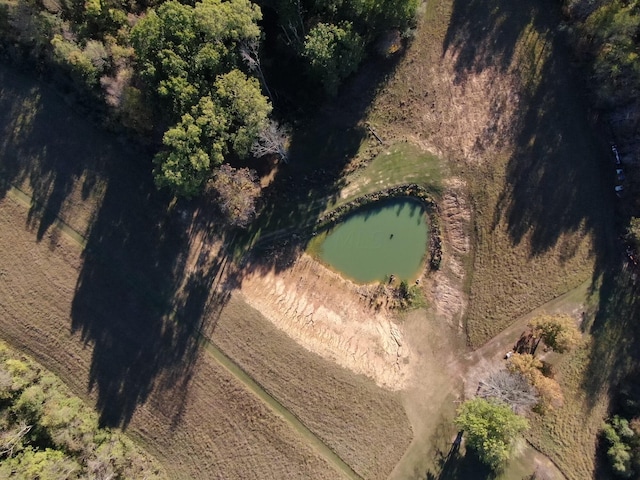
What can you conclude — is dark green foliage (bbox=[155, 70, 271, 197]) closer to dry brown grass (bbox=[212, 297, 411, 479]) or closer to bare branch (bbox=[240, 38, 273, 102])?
bare branch (bbox=[240, 38, 273, 102])

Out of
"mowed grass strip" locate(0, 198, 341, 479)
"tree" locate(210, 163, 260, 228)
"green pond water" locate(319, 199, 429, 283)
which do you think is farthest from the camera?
"green pond water" locate(319, 199, 429, 283)

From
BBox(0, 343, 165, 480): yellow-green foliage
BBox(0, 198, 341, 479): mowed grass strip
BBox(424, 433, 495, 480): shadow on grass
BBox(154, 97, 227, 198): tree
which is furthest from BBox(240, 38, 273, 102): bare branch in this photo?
BBox(424, 433, 495, 480): shadow on grass

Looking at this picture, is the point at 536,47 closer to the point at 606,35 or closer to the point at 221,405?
the point at 606,35

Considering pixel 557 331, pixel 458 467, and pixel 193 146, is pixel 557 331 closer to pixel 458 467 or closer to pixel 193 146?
pixel 458 467

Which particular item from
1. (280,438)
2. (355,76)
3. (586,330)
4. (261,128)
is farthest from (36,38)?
(586,330)

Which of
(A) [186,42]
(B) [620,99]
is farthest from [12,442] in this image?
(B) [620,99]

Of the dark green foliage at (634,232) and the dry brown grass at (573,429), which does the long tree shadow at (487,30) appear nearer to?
the dark green foliage at (634,232)

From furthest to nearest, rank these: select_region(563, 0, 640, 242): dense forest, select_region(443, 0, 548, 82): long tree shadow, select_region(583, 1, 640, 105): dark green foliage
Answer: select_region(443, 0, 548, 82): long tree shadow
select_region(563, 0, 640, 242): dense forest
select_region(583, 1, 640, 105): dark green foliage
